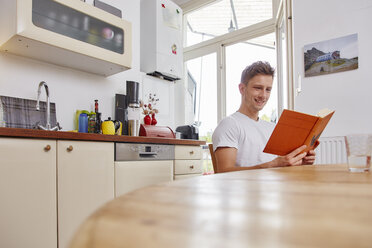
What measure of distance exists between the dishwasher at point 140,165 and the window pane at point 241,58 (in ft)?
6.00

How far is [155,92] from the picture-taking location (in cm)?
369

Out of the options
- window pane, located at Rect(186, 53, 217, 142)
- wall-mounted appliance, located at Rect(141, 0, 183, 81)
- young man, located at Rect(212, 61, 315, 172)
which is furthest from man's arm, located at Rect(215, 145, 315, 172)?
window pane, located at Rect(186, 53, 217, 142)

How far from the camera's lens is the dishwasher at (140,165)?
2236 millimetres

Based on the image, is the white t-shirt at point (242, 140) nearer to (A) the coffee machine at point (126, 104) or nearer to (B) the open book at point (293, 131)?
(B) the open book at point (293, 131)

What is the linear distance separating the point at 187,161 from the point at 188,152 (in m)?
0.09

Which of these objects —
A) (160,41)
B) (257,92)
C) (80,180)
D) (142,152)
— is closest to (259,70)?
(257,92)

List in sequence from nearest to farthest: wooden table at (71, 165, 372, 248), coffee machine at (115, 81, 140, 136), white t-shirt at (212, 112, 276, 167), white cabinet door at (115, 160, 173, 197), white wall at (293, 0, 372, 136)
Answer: wooden table at (71, 165, 372, 248)
white t-shirt at (212, 112, 276, 167)
white cabinet door at (115, 160, 173, 197)
white wall at (293, 0, 372, 136)
coffee machine at (115, 81, 140, 136)

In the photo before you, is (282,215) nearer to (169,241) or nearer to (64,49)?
(169,241)

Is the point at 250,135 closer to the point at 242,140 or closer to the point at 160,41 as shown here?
the point at 242,140

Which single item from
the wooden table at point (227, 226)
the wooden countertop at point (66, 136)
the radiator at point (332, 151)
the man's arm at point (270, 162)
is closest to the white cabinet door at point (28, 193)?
the wooden countertop at point (66, 136)

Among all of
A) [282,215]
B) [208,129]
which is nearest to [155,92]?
[208,129]

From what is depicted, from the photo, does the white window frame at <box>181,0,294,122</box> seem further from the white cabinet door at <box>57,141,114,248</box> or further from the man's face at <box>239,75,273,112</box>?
the white cabinet door at <box>57,141,114,248</box>

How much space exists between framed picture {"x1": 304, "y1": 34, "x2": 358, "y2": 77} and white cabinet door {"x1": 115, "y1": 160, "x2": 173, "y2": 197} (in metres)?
1.66

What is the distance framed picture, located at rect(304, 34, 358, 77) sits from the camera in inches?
103
